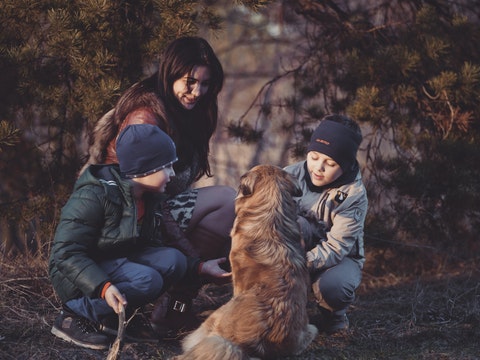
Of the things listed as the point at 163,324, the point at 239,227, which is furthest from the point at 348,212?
the point at 163,324

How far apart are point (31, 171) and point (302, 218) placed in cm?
261

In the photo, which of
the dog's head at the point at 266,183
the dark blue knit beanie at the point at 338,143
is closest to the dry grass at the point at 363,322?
the dog's head at the point at 266,183

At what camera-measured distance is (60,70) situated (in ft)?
17.1

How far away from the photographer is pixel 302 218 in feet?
15.3

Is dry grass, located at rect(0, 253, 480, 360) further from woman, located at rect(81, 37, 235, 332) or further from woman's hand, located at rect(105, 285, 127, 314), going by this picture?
woman, located at rect(81, 37, 235, 332)

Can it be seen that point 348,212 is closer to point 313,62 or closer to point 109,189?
point 109,189

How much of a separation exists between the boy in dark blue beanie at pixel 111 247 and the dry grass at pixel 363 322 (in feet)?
0.63

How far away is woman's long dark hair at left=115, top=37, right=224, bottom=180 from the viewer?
182 inches

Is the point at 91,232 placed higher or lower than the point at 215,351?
higher

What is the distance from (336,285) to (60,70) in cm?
274

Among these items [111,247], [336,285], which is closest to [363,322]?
[336,285]

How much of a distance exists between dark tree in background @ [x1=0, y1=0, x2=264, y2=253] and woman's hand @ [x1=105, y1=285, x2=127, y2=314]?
5.43ft

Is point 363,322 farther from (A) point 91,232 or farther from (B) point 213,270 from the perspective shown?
(A) point 91,232

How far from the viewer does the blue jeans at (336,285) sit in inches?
179
